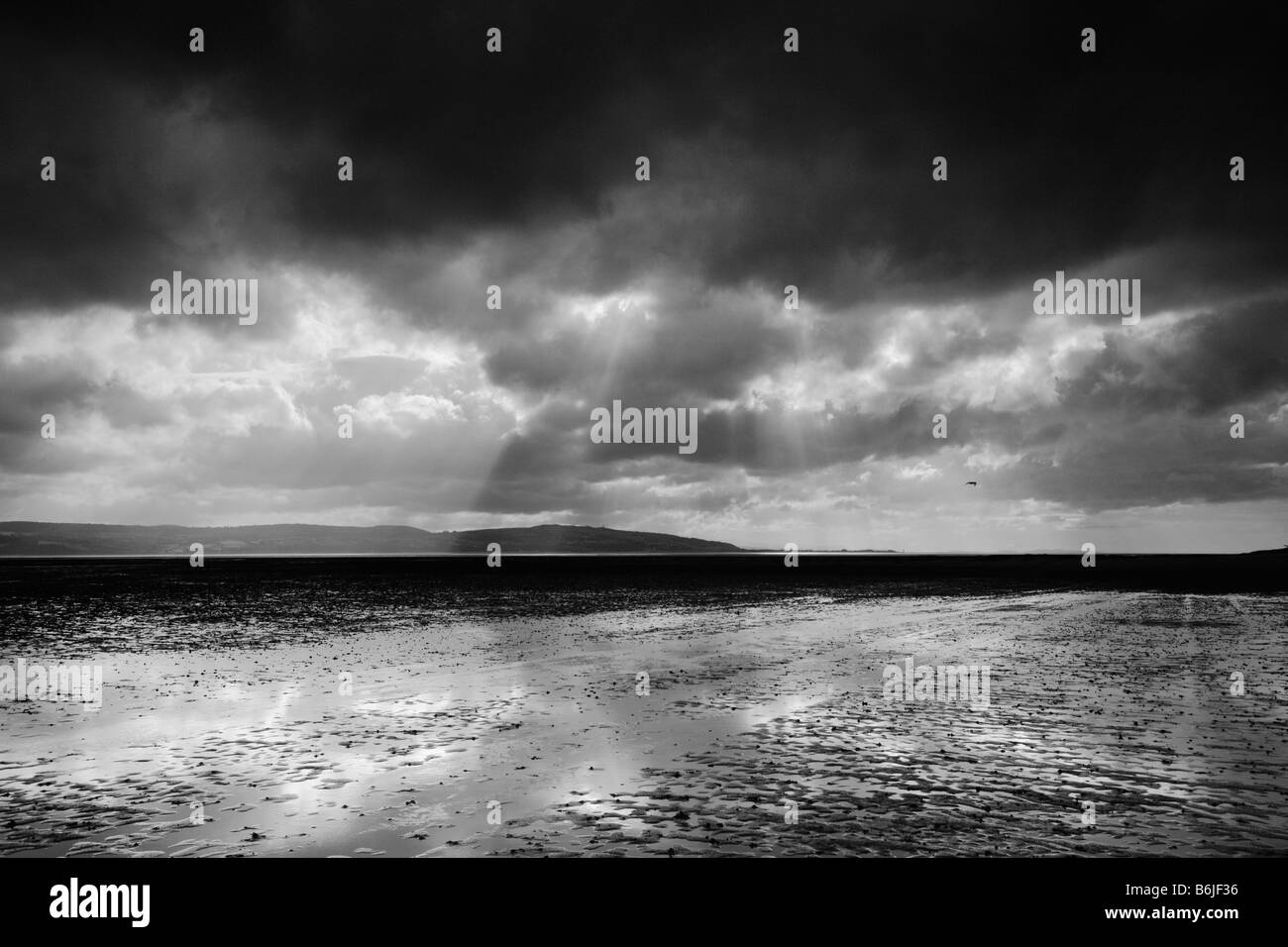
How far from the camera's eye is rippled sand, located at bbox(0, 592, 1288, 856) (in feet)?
36.0

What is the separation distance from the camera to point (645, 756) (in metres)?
15.3

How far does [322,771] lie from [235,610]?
138 ft

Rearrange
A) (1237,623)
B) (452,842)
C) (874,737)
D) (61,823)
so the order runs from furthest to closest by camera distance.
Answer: (1237,623), (874,737), (61,823), (452,842)

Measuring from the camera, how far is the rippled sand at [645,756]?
432 inches

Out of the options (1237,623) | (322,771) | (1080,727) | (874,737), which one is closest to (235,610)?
(322,771)

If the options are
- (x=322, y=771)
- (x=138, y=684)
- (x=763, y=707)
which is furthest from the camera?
(x=138, y=684)

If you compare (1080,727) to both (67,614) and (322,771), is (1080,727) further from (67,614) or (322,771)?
(67,614)

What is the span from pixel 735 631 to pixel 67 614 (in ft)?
137

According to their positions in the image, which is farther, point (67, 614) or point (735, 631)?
point (67, 614)

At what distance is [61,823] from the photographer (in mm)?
11695

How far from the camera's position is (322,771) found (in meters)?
14.4
